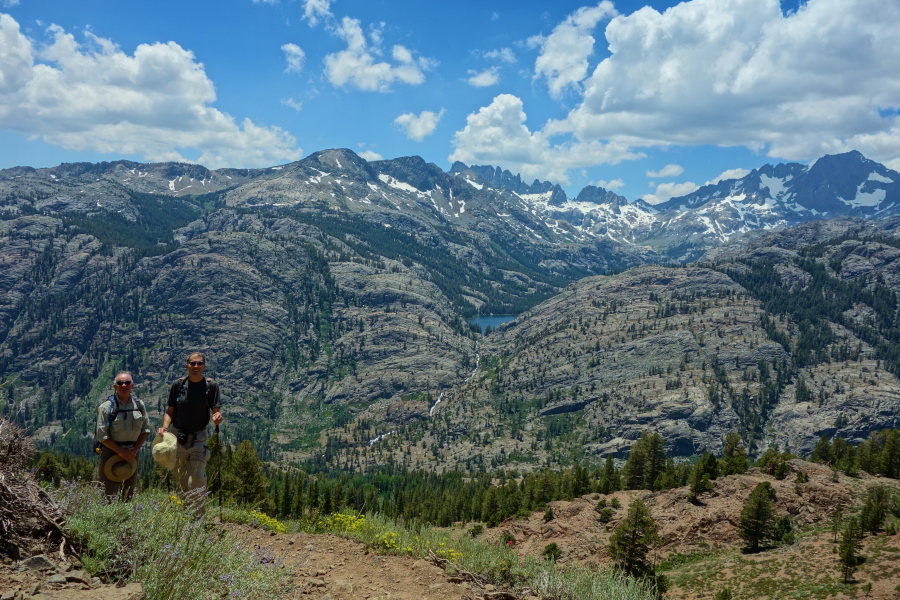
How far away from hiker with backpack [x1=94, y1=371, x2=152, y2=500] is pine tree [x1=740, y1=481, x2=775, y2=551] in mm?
46207

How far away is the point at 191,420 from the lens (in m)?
11.2

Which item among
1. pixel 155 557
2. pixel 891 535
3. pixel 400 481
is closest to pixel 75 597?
pixel 155 557

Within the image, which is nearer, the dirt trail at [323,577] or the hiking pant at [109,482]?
the dirt trail at [323,577]

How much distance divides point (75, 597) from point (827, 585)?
46309 millimetres

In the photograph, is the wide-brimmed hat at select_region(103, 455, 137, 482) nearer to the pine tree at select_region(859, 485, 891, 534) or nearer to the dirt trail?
the dirt trail

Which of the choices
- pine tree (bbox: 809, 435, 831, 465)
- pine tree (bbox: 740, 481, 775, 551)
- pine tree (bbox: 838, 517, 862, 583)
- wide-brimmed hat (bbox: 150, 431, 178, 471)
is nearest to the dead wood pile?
wide-brimmed hat (bbox: 150, 431, 178, 471)

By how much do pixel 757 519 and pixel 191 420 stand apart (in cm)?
4604

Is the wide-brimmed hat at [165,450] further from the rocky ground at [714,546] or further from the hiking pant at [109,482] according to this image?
the rocky ground at [714,546]

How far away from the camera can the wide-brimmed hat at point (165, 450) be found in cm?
1008

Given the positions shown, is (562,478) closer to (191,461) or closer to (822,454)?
(822,454)

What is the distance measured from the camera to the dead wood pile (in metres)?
5.91

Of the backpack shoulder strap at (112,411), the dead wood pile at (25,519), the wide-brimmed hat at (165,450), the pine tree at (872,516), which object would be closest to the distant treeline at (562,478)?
the pine tree at (872,516)

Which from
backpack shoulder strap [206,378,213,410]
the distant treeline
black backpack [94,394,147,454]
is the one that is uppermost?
backpack shoulder strap [206,378,213,410]

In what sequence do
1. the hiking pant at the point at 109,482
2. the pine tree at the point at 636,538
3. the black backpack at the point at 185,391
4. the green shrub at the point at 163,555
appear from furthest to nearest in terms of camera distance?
the pine tree at the point at 636,538, the black backpack at the point at 185,391, the hiking pant at the point at 109,482, the green shrub at the point at 163,555
